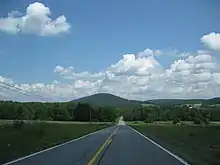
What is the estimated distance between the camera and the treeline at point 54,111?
12912 centimetres

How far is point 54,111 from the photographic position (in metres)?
158

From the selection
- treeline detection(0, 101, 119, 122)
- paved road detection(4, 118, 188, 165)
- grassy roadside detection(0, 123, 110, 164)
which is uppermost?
treeline detection(0, 101, 119, 122)

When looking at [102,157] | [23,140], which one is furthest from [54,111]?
[102,157]

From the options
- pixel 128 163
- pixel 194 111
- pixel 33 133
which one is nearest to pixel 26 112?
pixel 194 111

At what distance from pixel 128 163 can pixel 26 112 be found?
126m

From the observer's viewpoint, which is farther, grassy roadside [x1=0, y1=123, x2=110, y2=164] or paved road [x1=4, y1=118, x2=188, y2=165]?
grassy roadside [x1=0, y1=123, x2=110, y2=164]

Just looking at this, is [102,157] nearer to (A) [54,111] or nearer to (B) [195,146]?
(B) [195,146]

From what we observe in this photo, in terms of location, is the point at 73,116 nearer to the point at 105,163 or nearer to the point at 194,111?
the point at 194,111

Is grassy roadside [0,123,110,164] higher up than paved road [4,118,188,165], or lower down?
higher up

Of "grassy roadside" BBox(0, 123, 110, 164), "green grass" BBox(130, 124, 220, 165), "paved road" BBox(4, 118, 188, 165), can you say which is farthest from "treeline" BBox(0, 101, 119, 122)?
"paved road" BBox(4, 118, 188, 165)

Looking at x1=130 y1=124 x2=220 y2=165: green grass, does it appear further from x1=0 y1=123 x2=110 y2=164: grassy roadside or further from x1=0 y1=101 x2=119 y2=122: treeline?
x1=0 y1=101 x2=119 y2=122: treeline

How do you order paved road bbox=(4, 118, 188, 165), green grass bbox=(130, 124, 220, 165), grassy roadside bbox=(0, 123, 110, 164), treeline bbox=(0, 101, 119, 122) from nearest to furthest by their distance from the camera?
paved road bbox=(4, 118, 188, 165) → green grass bbox=(130, 124, 220, 165) → grassy roadside bbox=(0, 123, 110, 164) → treeline bbox=(0, 101, 119, 122)

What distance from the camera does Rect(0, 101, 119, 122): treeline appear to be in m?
129

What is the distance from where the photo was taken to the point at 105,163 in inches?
637
